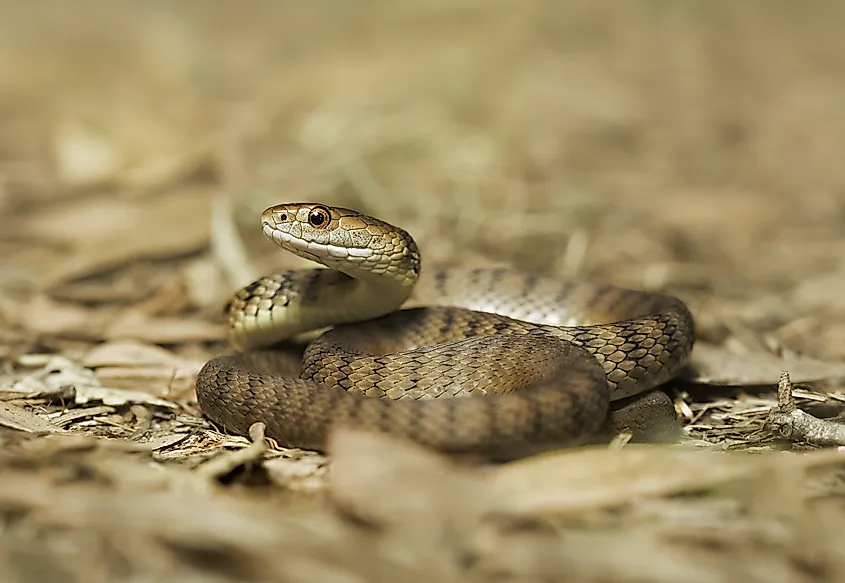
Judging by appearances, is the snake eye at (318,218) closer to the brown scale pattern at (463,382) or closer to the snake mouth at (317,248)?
the snake mouth at (317,248)

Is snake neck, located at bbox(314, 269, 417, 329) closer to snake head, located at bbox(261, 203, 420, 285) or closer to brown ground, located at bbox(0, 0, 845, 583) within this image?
snake head, located at bbox(261, 203, 420, 285)

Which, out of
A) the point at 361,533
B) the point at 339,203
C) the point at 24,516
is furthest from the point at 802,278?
the point at 24,516

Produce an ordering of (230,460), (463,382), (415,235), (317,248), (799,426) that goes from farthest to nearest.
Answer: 1. (415,235)
2. (317,248)
3. (463,382)
4. (799,426)
5. (230,460)

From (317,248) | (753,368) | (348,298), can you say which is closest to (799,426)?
(753,368)

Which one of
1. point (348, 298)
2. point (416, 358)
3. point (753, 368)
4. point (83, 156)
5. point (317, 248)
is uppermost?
point (83, 156)

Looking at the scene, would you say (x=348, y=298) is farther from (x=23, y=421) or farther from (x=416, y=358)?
Answer: (x=23, y=421)

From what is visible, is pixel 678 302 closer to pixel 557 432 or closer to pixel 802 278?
pixel 557 432
